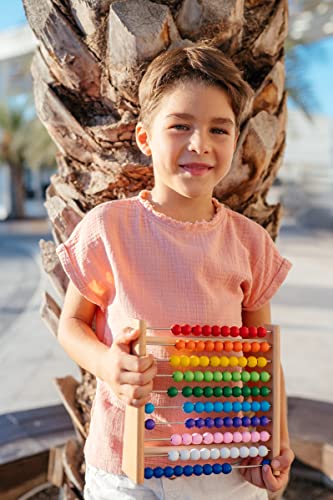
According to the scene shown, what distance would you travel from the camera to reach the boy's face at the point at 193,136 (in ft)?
4.47

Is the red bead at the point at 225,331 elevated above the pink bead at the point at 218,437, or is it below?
above

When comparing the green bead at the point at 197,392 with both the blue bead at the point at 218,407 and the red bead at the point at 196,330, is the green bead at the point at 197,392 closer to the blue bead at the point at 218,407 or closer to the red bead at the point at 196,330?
the blue bead at the point at 218,407

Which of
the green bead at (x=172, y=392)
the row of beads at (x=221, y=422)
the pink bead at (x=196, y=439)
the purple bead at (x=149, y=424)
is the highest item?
the green bead at (x=172, y=392)

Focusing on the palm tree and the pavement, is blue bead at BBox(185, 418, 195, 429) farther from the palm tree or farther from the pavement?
the pavement

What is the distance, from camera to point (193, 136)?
135 centimetres

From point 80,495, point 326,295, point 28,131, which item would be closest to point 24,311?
point 326,295

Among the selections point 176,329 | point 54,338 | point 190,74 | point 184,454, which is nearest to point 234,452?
point 184,454

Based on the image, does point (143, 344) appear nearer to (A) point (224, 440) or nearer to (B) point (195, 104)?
(A) point (224, 440)

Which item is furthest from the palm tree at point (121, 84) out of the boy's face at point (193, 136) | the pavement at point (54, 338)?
the pavement at point (54, 338)

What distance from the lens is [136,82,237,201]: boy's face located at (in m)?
1.36

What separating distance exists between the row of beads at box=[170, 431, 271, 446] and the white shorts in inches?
3.8

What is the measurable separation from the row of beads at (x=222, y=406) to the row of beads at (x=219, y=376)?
51 mm

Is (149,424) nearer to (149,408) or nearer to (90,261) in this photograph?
(149,408)

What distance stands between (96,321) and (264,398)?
0.44 meters
